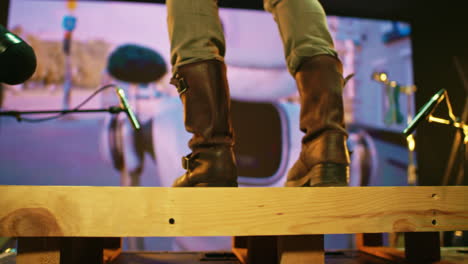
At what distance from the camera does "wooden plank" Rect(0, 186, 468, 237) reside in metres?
0.51

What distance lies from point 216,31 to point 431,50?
332 cm

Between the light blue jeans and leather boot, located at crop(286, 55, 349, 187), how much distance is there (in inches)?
1.2

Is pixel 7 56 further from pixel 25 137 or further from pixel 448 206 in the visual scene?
pixel 25 137

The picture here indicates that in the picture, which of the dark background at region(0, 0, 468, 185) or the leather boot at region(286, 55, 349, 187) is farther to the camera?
the dark background at region(0, 0, 468, 185)

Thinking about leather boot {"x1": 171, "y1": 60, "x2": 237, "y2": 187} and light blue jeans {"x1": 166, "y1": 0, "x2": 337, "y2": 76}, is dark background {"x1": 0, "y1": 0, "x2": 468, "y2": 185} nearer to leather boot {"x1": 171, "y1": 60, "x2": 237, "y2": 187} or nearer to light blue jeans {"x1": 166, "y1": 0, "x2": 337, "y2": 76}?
light blue jeans {"x1": 166, "y1": 0, "x2": 337, "y2": 76}

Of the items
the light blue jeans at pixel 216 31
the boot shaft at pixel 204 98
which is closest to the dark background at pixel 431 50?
the light blue jeans at pixel 216 31

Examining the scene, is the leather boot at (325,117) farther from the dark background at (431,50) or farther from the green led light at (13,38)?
the dark background at (431,50)

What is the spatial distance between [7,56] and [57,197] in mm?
197

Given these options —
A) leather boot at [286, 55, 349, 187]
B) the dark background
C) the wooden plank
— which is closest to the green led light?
the wooden plank

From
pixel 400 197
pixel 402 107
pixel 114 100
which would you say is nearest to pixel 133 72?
pixel 114 100

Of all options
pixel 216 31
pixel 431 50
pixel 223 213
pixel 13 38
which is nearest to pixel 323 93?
pixel 216 31

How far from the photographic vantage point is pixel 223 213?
53 centimetres

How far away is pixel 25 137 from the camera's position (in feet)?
9.25

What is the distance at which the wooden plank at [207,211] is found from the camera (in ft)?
1.67
